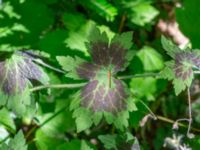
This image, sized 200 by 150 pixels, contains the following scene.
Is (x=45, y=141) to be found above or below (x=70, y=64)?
below

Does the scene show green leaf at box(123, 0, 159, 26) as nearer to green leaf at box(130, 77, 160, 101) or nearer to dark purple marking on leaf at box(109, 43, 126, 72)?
green leaf at box(130, 77, 160, 101)

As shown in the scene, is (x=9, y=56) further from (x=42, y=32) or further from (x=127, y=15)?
(x=127, y=15)

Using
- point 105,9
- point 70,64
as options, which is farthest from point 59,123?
point 70,64

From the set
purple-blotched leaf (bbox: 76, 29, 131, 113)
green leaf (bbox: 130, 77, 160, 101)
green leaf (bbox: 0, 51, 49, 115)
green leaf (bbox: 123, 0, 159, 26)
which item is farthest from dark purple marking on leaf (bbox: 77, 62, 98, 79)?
green leaf (bbox: 123, 0, 159, 26)

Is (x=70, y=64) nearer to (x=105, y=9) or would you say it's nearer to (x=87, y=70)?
(x=87, y=70)

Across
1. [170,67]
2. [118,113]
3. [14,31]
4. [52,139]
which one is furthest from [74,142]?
[14,31]

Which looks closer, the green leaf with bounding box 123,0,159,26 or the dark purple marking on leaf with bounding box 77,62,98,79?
the dark purple marking on leaf with bounding box 77,62,98,79

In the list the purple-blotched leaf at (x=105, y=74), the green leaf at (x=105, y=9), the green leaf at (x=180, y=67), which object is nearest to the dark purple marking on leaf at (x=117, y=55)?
the purple-blotched leaf at (x=105, y=74)
